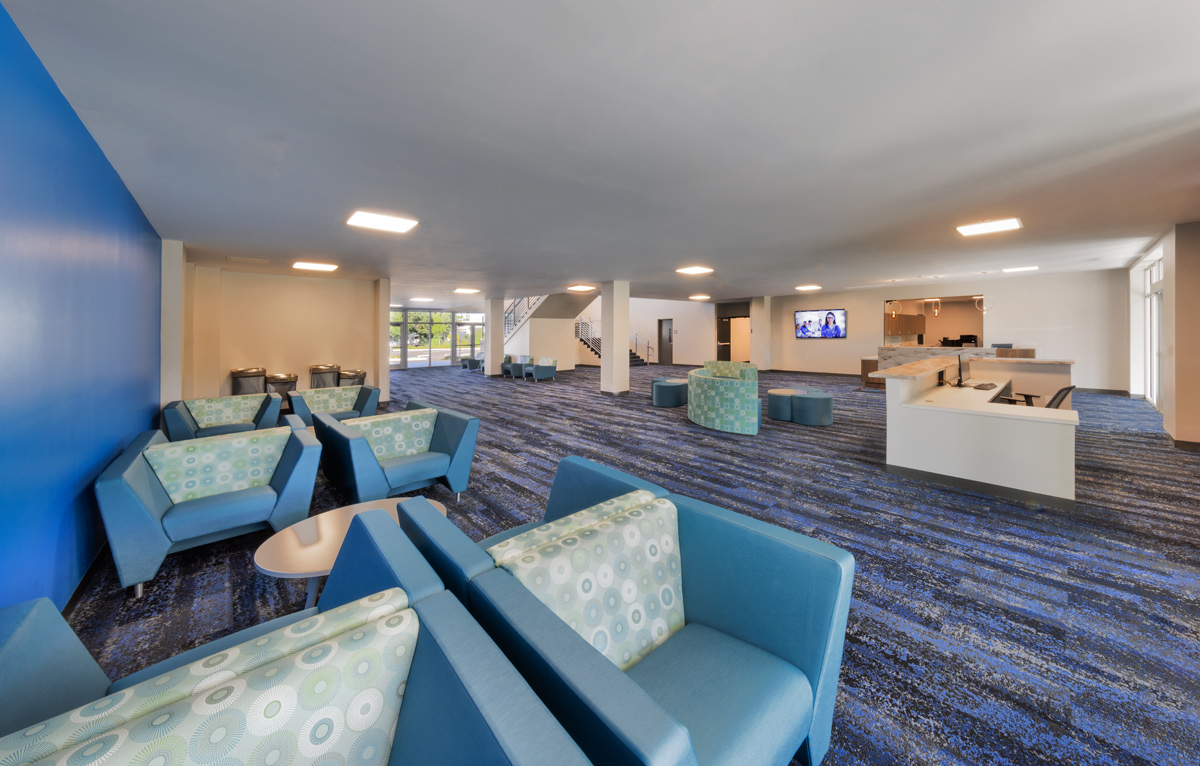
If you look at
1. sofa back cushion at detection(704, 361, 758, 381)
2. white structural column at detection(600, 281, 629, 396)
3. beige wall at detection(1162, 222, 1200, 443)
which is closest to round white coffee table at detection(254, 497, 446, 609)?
sofa back cushion at detection(704, 361, 758, 381)

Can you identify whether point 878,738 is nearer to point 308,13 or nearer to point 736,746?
point 736,746

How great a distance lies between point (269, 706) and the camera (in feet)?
2.96

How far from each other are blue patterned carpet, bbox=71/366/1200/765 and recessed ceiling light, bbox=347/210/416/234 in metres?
2.76

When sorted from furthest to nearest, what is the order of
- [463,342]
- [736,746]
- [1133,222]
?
[463,342], [1133,222], [736,746]

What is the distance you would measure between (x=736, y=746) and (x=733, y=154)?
3.32 m

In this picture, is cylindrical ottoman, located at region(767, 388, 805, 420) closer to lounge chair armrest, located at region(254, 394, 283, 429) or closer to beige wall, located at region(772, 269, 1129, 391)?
lounge chair armrest, located at region(254, 394, 283, 429)

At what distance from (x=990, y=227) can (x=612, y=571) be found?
648cm

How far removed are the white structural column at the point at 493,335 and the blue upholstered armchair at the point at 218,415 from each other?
29.6 feet

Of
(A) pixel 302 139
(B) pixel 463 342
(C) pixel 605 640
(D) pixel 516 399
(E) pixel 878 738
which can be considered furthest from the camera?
(B) pixel 463 342

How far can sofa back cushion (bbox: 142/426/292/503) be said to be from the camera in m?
3.07

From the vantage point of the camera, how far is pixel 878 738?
1640mm

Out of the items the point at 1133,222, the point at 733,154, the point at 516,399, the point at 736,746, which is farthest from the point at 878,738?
the point at 516,399

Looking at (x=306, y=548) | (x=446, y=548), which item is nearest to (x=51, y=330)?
(x=306, y=548)

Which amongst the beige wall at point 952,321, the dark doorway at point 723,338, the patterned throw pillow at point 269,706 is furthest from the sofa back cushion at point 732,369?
the beige wall at point 952,321
